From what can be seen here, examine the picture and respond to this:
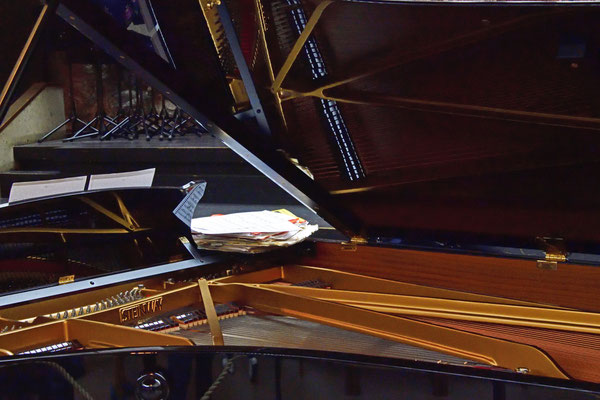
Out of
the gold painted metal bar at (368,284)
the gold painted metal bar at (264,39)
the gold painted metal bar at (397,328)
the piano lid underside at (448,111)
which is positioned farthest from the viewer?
the gold painted metal bar at (368,284)

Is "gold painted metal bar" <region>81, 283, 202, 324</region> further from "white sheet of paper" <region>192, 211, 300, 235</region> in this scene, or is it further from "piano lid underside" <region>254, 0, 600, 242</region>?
"piano lid underside" <region>254, 0, 600, 242</region>

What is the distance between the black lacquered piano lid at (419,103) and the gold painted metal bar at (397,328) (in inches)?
14.0

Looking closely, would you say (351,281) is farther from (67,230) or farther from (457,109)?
(67,230)

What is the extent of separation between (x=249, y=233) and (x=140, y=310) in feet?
1.76

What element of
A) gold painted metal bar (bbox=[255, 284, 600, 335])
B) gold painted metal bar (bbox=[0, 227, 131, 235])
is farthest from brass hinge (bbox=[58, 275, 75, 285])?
gold painted metal bar (bbox=[255, 284, 600, 335])

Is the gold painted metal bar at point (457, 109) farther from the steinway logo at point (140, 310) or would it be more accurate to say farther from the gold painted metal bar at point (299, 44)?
the steinway logo at point (140, 310)

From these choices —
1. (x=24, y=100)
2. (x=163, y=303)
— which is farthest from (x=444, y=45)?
(x=24, y=100)

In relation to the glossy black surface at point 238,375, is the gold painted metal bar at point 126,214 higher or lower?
higher

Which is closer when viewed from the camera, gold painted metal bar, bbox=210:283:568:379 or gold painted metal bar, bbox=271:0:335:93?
gold painted metal bar, bbox=210:283:568:379

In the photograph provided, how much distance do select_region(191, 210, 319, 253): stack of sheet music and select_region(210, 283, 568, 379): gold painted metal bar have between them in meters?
0.28

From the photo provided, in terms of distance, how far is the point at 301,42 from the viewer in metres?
1.74

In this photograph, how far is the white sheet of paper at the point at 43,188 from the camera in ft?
6.86

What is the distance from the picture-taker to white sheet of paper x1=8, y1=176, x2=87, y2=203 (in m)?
2.09

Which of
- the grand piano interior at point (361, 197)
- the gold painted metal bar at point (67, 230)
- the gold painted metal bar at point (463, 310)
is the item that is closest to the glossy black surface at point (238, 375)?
the grand piano interior at point (361, 197)
